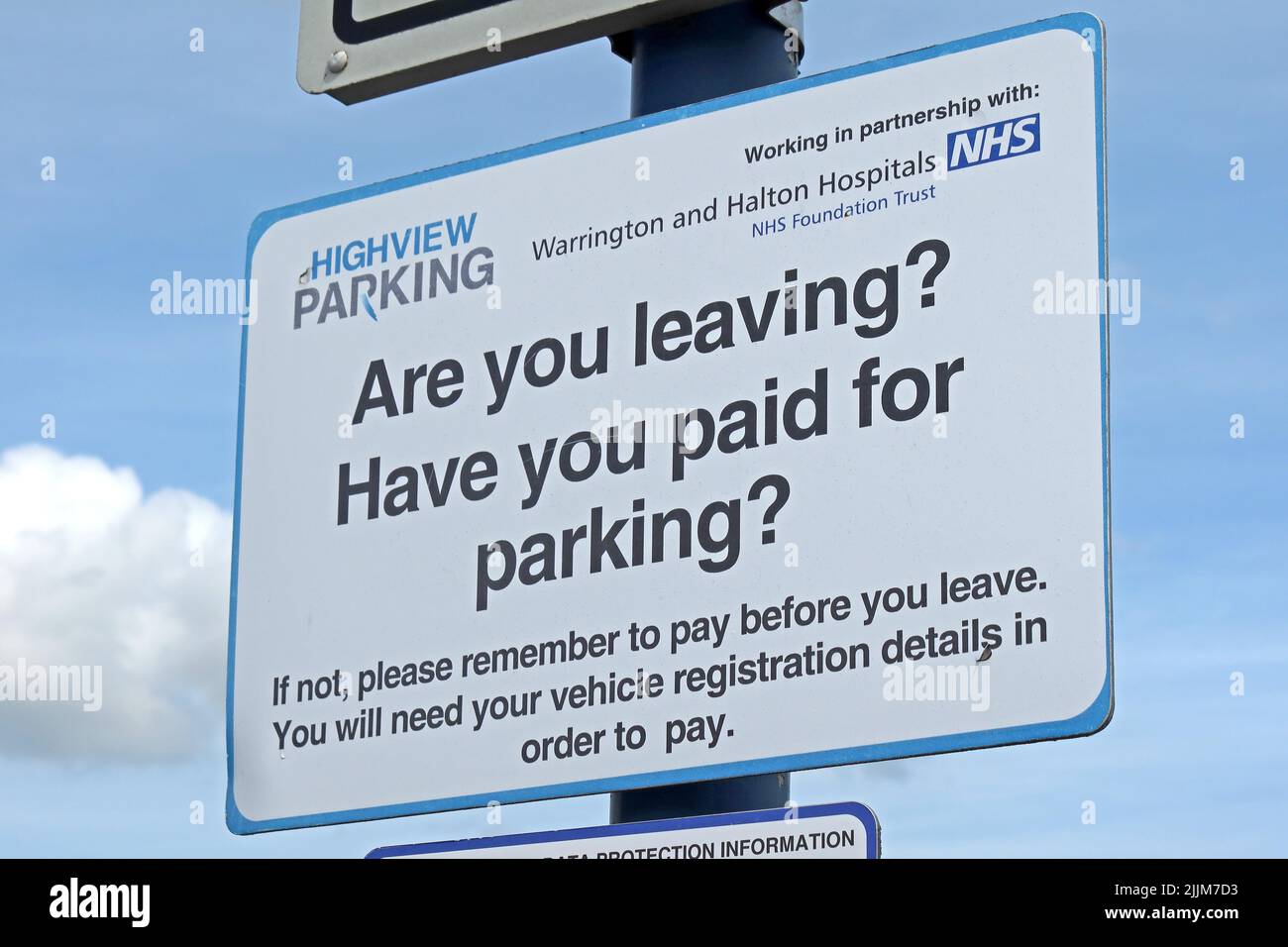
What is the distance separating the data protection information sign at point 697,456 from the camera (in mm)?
4156

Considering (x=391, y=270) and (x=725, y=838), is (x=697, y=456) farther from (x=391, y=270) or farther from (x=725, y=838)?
(x=391, y=270)

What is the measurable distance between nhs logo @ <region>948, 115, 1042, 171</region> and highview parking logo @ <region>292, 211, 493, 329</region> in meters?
1.15

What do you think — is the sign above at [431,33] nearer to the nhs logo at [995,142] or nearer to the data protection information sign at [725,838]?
the nhs logo at [995,142]

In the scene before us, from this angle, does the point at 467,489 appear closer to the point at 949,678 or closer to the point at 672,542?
the point at 672,542

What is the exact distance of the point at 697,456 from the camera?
4.52 meters

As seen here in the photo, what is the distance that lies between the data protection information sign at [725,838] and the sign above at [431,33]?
1930 millimetres

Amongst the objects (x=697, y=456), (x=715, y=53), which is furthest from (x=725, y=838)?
(x=715, y=53)

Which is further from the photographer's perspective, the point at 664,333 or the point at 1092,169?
the point at 664,333

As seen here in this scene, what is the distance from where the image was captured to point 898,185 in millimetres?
4500

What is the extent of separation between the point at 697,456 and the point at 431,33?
147 centimetres
